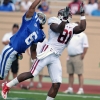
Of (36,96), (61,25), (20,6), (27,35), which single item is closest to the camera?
(61,25)

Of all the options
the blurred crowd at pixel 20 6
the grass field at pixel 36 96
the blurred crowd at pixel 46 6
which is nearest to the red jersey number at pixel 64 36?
the grass field at pixel 36 96

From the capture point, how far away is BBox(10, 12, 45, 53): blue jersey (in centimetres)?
1062

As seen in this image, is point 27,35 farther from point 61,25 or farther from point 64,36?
point 61,25

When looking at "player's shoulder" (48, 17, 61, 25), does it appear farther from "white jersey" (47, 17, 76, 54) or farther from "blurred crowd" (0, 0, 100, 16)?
"blurred crowd" (0, 0, 100, 16)

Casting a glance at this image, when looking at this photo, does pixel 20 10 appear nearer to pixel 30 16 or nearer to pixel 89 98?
pixel 89 98

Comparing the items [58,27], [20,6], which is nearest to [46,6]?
[20,6]

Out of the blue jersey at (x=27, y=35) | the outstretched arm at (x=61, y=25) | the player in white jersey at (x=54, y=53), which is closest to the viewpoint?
the outstretched arm at (x=61, y=25)

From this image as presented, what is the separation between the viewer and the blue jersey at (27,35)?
10619mm

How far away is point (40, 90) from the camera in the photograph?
14328mm

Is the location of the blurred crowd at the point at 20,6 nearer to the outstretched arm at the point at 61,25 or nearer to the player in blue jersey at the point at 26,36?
the player in blue jersey at the point at 26,36

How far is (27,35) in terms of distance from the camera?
10.7 meters

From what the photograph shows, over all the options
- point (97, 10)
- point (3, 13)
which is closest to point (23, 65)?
point (3, 13)

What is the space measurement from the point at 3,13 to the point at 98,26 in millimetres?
3181

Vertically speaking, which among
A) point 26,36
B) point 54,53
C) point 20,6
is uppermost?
point 26,36
